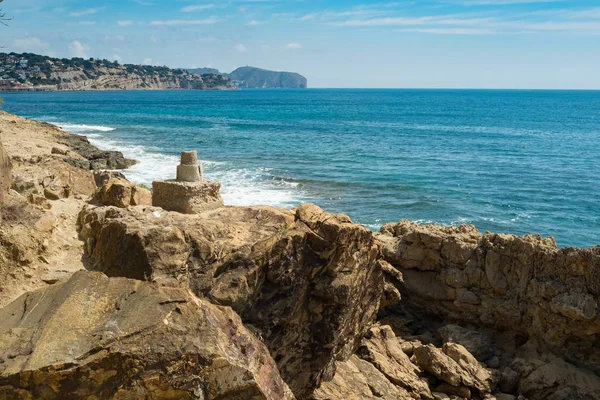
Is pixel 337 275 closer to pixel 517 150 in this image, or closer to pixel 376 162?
pixel 376 162

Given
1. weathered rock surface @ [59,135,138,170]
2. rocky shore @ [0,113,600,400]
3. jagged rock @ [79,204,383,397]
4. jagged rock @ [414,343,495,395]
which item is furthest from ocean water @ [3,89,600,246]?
jagged rock @ [79,204,383,397]

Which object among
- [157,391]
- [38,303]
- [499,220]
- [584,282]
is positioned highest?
[38,303]

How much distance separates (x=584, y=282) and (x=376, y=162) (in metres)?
34.3

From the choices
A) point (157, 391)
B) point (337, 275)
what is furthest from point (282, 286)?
point (157, 391)

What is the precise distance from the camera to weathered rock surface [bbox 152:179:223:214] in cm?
1229

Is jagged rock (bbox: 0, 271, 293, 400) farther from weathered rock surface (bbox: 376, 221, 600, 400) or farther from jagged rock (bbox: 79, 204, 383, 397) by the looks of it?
weathered rock surface (bbox: 376, 221, 600, 400)

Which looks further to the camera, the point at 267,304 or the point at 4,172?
the point at 4,172

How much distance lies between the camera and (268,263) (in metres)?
10.9

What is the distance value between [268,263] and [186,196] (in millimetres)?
2596

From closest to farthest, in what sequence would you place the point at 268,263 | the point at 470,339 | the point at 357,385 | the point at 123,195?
the point at 268,263
the point at 357,385
the point at 123,195
the point at 470,339

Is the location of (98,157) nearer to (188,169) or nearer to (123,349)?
(188,169)

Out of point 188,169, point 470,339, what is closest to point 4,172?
point 188,169

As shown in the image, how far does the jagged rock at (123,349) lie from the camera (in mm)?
6844

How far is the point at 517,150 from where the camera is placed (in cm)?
5769
